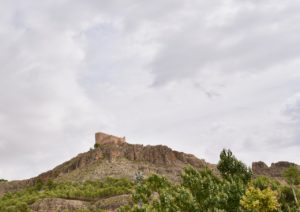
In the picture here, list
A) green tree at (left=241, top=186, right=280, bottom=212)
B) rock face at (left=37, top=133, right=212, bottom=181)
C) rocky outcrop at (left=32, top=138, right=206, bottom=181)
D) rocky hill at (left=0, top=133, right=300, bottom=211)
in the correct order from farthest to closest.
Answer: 1. rocky outcrop at (left=32, top=138, right=206, bottom=181)
2. rock face at (left=37, top=133, right=212, bottom=181)
3. rocky hill at (left=0, top=133, right=300, bottom=211)
4. green tree at (left=241, top=186, right=280, bottom=212)

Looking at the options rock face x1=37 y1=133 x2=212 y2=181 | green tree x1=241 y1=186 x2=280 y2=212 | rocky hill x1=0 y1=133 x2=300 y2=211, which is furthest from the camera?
rock face x1=37 y1=133 x2=212 y2=181

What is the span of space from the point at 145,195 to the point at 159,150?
5914 inches

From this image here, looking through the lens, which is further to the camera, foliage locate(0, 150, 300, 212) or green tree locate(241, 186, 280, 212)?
foliage locate(0, 150, 300, 212)

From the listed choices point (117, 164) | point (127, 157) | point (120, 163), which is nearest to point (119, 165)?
point (117, 164)

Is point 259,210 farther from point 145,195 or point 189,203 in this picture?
point 145,195

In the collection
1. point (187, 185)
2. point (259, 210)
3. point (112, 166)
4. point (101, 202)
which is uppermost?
point (112, 166)

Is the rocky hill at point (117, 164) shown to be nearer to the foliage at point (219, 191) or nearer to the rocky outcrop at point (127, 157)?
the rocky outcrop at point (127, 157)

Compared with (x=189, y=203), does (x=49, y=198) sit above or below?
above

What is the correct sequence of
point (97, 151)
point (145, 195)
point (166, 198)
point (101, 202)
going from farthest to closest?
1. point (97, 151)
2. point (101, 202)
3. point (145, 195)
4. point (166, 198)

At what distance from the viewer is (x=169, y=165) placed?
607ft

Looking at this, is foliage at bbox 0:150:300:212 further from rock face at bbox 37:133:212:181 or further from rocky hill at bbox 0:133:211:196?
rock face at bbox 37:133:212:181

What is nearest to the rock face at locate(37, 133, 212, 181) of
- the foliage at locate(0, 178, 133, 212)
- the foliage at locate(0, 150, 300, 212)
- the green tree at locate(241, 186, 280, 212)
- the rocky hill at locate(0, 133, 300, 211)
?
the rocky hill at locate(0, 133, 300, 211)

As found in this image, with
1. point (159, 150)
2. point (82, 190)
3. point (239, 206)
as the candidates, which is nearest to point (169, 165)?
point (159, 150)

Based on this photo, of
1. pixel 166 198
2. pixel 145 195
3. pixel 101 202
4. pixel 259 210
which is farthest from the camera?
pixel 101 202
